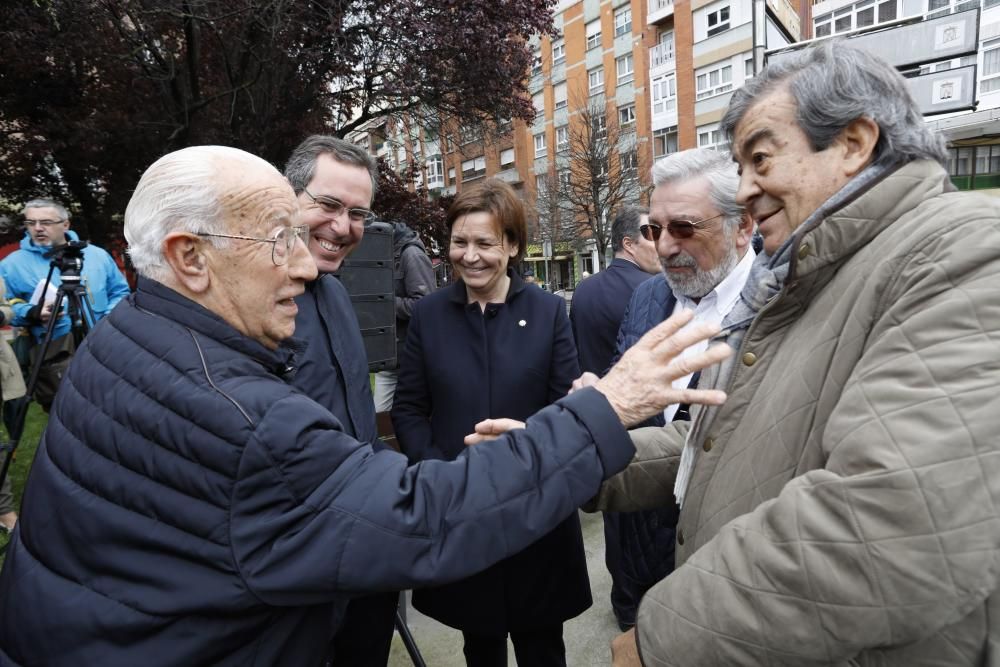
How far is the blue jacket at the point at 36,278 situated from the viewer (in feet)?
14.9

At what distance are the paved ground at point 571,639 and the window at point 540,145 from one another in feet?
116

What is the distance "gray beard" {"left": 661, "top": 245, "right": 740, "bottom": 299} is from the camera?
2441mm

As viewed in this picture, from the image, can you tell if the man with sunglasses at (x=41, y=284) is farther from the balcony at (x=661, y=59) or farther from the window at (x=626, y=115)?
the window at (x=626, y=115)

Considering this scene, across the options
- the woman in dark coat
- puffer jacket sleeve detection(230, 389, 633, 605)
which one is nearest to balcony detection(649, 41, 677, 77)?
the woman in dark coat

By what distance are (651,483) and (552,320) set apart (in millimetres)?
947

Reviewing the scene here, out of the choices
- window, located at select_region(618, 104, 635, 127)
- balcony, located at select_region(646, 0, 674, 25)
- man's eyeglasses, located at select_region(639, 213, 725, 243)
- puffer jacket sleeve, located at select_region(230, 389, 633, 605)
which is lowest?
puffer jacket sleeve, located at select_region(230, 389, 633, 605)

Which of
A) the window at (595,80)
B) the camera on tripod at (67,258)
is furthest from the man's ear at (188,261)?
the window at (595,80)

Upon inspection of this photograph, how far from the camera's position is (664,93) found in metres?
29.6

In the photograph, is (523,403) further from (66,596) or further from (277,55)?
(277,55)

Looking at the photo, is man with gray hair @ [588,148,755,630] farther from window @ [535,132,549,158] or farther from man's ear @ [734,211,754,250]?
window @ [535,132,549,158]

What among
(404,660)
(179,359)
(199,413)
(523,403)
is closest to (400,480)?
(199,413)

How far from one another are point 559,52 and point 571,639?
3728 centimetres

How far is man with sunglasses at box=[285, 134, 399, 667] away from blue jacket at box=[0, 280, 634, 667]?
0.63m

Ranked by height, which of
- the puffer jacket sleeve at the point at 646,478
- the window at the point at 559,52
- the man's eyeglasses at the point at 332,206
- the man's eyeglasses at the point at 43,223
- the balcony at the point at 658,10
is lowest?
the puffer jacket sleeve at the point at 646,478
